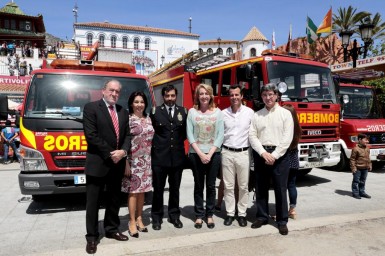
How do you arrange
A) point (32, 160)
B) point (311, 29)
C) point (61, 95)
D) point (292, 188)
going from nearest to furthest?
1. point (32, 160)
2. point (292, 188)
3. point (61, 95)
4. point (311, 29)

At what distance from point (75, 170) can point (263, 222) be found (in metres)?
2.89

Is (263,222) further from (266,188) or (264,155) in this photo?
(264,155)

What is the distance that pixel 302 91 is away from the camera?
6664 millimetres

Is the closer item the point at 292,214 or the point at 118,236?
the point at 118,236

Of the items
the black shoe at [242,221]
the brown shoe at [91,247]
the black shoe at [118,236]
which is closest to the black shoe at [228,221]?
the black shoe at [242,221]

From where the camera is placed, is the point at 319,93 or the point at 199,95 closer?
the point at 199,95

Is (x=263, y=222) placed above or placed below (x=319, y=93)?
below

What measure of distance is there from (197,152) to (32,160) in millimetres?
2482

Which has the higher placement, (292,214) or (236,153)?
(236,153)

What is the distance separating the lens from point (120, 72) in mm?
5977

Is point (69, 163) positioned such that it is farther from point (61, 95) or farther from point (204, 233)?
point (204, 233)

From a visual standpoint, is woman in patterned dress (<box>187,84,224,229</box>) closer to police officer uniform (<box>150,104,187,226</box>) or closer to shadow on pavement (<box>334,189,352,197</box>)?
police officer uniform (<box>150,104,187,226</box>)

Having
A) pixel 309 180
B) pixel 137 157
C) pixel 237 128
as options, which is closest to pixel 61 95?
pixel 137 157

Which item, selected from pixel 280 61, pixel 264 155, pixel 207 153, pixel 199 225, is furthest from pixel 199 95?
pixel 280 61
